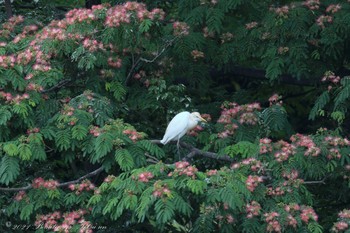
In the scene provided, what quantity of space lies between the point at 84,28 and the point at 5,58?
0.78 meters

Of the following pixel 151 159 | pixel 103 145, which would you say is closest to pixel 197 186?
pixel 103 145

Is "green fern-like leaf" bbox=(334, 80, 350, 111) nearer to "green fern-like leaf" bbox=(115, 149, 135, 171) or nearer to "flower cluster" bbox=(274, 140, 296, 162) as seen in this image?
"flower cluster" bbox=(274, 140, 296, 162)

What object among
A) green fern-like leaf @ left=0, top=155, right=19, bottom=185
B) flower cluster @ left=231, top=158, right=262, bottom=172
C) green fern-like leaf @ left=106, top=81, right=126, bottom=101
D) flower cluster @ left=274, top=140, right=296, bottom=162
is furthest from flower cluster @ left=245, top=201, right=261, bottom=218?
green fern-like leaf @ left=0, top=155, right=19, bottom=185

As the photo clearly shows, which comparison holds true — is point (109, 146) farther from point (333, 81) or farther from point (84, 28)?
point (333, 81)

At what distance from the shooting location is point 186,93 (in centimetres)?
1023

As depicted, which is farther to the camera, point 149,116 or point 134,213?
point 149,116

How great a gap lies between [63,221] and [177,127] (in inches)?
49.0

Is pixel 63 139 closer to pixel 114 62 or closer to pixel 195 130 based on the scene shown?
pixel 114 62

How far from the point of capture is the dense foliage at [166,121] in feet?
25.8

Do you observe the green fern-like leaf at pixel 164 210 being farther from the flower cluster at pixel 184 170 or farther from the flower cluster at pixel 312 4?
the flower cluster at pixel 312 4

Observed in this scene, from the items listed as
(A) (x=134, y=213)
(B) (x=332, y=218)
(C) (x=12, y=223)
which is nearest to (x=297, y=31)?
(B) (x=332, y=218)

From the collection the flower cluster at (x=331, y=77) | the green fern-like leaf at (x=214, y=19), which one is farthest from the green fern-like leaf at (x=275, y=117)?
the green fern-like leaf at (x=214, y=19)

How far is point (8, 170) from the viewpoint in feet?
26.4

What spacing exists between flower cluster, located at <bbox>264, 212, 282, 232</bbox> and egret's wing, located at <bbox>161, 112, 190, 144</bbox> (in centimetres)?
120
